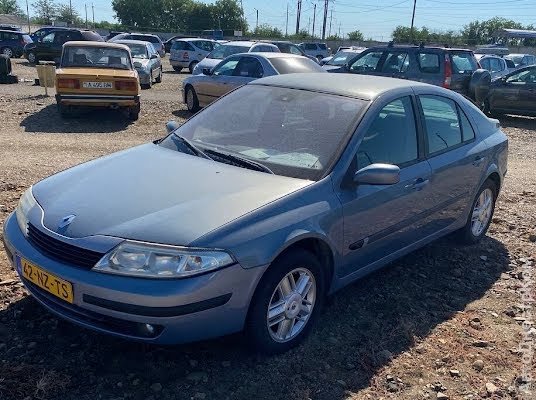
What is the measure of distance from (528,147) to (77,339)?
10.5 meters

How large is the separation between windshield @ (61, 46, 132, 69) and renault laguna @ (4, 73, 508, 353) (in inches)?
309

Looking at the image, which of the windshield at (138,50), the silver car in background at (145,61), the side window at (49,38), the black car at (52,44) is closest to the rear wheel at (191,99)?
the silver car in background at (145,61)

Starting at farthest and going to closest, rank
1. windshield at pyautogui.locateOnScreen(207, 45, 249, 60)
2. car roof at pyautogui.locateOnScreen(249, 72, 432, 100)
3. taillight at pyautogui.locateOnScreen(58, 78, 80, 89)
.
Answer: windshield at pyautogui.locateOnScreen(207, 45, 249, 60), taillight at pyautogui.locateOnScreen(58, 78, 80, 89), car roof at pyautogui.locateOnScreen(249, 72, 432, 100)

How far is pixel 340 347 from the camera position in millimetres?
3477

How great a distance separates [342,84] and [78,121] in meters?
8.22

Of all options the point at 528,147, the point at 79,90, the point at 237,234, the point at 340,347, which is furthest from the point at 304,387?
the point at 528,147

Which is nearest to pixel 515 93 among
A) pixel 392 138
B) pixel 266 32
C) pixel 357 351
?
pixel 392 138

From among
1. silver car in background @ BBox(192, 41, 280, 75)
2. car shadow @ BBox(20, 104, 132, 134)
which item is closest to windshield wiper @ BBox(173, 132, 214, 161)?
car shadow @ BBox(20, 104, 132, 134)

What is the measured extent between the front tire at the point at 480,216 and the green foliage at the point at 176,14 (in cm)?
7683

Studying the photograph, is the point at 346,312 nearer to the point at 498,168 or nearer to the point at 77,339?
the point at 77,339

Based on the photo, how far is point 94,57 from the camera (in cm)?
1155

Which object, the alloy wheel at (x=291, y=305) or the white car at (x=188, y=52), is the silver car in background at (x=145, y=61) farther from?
the alloy wheel at (x=291, y=305)

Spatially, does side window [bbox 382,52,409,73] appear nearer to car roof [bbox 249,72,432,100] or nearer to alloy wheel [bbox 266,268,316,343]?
car roof [bbox 249,72,432,100]

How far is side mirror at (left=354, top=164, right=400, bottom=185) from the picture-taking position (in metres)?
3.42
